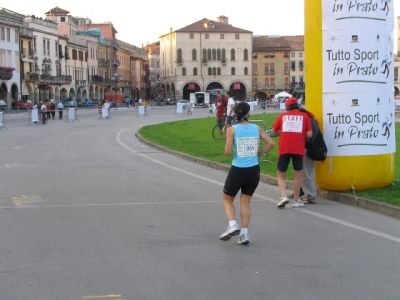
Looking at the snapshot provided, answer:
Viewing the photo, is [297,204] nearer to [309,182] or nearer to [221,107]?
[309,182]

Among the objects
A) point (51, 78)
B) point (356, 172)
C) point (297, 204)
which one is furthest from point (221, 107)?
point (51, 78)

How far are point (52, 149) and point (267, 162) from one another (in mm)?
9003

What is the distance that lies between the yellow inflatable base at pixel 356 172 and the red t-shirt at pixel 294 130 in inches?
38.3

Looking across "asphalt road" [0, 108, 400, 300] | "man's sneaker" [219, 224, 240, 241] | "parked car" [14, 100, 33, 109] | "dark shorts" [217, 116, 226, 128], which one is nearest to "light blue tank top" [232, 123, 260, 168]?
"man's sneaker" [219, 224, 240, 241]

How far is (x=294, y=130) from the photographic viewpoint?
10.0 m

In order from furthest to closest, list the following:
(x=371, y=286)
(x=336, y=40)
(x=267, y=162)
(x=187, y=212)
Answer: (x=267, y=162) → (x=336, y=40) → (x=187, y=212) → (x=371, y=286)

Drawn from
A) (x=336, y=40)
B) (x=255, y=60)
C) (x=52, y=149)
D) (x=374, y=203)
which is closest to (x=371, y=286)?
(x=374, y=203)

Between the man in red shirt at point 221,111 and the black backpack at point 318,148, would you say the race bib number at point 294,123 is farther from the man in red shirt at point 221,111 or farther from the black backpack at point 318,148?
the man in red shirt at point 221,111

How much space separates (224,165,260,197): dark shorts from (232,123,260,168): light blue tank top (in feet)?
0.19

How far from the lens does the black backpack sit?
1032cm

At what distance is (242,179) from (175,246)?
111cm

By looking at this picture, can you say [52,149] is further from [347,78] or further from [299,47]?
[299,47]

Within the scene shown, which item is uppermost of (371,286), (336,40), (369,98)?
(336,40)

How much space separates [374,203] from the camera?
9.79m
